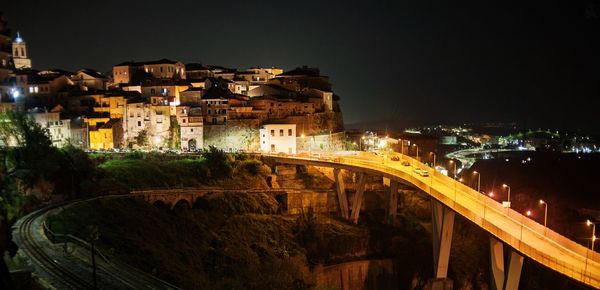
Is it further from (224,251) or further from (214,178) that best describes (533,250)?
(214,178)

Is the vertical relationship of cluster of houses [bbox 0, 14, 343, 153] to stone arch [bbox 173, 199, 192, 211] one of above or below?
above

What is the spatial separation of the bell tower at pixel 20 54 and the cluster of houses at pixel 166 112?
537cm

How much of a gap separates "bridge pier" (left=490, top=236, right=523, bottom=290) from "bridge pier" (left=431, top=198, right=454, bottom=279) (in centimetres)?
649

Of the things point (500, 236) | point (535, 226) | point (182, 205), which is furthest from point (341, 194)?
point (500, 236)

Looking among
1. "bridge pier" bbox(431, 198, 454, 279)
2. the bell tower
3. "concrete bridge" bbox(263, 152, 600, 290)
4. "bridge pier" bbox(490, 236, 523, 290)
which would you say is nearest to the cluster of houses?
the bell tower

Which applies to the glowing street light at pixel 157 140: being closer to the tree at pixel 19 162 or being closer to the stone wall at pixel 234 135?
the stone wall at pixel 234 135

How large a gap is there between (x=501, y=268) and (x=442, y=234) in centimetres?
793

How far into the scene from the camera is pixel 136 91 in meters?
73.2

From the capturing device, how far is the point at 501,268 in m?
29.8

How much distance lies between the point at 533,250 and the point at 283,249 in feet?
94.4

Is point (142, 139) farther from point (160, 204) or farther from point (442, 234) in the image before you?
point (442, 234)

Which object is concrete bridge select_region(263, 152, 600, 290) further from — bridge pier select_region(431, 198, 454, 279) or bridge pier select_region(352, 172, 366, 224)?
bridge pier select_region(352, 172, 366, 224)

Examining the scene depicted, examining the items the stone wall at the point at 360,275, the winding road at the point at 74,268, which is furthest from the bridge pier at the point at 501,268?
the stone wall at the point at 360,275

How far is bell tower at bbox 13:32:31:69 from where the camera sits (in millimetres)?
80375
